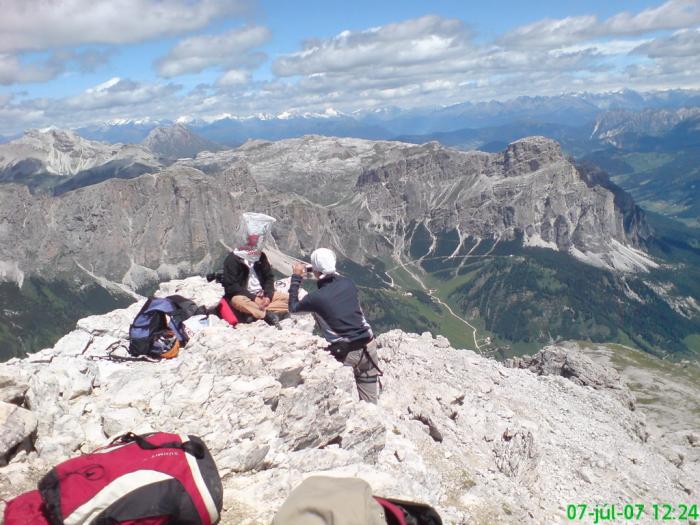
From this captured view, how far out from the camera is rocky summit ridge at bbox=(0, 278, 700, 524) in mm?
11195

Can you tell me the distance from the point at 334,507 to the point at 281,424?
5.93 meters

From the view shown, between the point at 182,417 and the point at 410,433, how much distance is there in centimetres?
824

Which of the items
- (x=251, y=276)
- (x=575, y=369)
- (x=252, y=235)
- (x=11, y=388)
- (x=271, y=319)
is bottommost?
(x=575, y=369)

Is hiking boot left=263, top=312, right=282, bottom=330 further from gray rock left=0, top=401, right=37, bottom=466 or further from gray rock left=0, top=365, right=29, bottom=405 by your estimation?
gray rock left=0, top=401, right=37, bottom=466

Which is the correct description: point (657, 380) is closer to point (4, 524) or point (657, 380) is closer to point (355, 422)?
point (355, 422)

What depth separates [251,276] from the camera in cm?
1872

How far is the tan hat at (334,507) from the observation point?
728cm

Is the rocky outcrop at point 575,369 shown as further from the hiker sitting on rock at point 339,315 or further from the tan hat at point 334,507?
the tan hat at point 334,507

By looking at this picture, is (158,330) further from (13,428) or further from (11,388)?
(13,428)

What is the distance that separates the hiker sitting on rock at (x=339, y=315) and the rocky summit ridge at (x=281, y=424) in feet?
2.05

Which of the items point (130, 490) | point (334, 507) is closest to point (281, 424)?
point (130, 490)

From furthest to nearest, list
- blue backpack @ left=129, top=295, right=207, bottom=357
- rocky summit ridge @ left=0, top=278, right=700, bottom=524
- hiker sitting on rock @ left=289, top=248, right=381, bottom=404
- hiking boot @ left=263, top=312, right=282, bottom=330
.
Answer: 1. hiking boot @ left=263, top=312, right=282, bottom=330
2. blue backpack @ left=129, top=295, right=207, bottom=357
3. hiker sitting on rock @ left=289, top=248, right=381, bottom=404
4. rocky summit ridge @ left=0, top=278, right=700, bottom=524

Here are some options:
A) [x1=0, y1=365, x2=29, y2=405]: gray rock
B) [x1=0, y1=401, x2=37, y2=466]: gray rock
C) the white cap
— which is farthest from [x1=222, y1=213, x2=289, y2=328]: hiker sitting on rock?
[x1=0, y1=401, x2=37, y2=466]: gray rock

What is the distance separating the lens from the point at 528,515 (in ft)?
49.3
